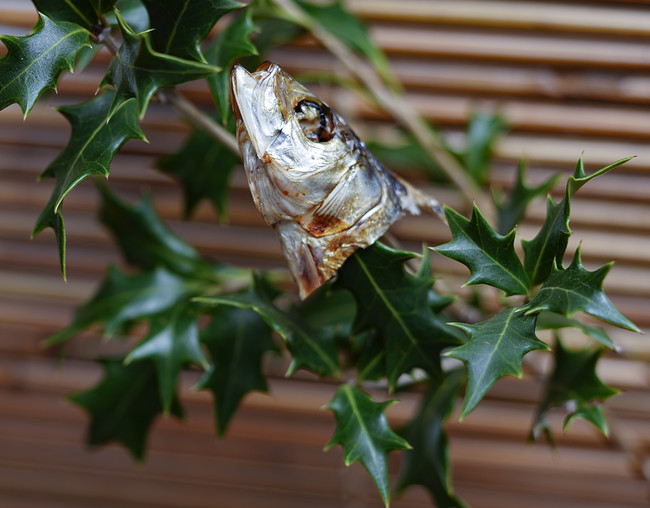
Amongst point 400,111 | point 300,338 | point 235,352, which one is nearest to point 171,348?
point 235,352

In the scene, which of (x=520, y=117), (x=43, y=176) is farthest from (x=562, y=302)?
(x=520, y=117)

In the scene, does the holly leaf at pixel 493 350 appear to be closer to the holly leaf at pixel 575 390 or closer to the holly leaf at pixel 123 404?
the holly leaf at pixel 575 390

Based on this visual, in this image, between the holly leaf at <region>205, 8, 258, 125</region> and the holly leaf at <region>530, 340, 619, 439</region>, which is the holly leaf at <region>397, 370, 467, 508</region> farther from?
the holly leaf at <region>205, 8, 258, 125</region>

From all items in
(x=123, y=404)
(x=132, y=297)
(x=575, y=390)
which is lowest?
(x=123, y=404)

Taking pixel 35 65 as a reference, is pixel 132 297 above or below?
below

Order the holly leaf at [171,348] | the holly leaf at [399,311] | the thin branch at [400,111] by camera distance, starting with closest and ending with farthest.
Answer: the holly leaf at [399,311]
the holly leaf at [171,348]
the thin branch at [400,111]

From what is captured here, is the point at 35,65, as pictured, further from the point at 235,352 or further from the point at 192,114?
the point at 235,352

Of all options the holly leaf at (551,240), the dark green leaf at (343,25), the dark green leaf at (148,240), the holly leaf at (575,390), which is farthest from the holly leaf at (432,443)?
the dark green leaf at (343,25)
